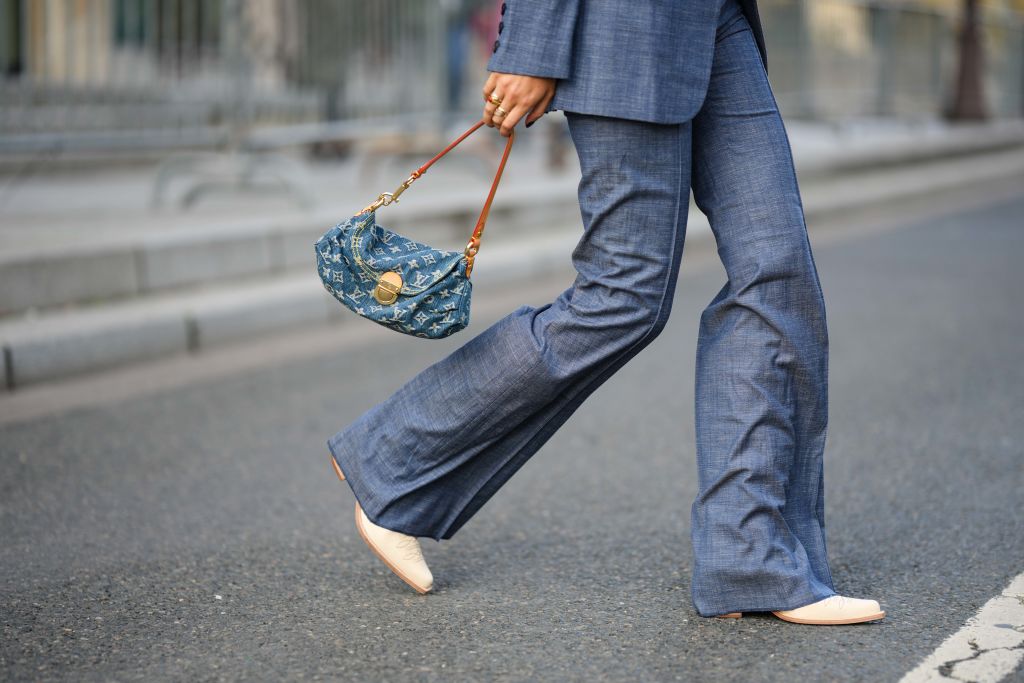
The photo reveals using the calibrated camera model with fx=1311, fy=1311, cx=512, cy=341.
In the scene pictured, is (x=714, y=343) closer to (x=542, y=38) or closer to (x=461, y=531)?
(x=542, y=38)

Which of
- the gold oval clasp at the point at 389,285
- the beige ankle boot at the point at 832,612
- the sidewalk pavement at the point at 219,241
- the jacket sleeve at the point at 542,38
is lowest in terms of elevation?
the beige ankle boot at the point at 832,612

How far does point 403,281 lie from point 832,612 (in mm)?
1005

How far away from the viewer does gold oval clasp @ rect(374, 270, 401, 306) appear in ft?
7.93

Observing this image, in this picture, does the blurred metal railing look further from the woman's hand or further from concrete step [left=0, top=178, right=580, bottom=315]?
the woman's hand

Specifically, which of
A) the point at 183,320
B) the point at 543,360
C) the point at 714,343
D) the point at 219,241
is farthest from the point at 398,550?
the point at 219,241

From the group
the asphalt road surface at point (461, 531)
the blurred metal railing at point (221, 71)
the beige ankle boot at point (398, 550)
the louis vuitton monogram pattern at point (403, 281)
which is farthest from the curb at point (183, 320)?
the louis vuitton monogram pattern at point (403, 281)

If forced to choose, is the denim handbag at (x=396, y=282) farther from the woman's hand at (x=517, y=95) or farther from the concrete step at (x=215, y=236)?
the concrete step at (x=215, y=236)

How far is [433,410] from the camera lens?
2.50 metres

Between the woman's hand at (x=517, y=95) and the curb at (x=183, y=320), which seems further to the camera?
the curb at (x=183, y=320)

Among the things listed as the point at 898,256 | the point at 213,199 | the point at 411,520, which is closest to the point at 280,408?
the point at 411,520

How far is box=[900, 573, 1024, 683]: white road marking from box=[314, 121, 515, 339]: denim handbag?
1.03 m

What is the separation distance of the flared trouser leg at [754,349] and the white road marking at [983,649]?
243 millimetres

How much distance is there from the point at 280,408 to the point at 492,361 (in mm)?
2179

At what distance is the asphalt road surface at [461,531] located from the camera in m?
2.36
